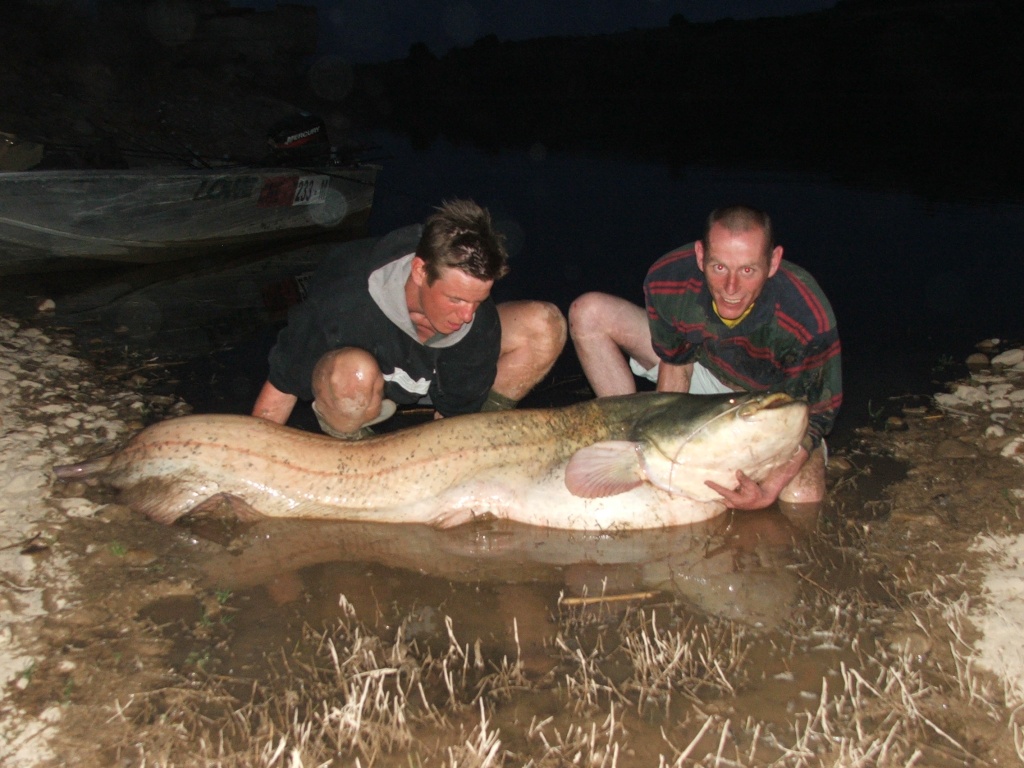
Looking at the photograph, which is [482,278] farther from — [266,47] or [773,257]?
[266,47]

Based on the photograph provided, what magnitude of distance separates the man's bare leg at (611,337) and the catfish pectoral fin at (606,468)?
4.24ft

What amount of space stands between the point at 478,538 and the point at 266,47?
43036 millimetres

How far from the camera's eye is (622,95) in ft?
194

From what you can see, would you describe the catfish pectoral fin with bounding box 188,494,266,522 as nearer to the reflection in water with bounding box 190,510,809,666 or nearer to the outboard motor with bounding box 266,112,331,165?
the reflection in water with bounding box 190,510,809,666

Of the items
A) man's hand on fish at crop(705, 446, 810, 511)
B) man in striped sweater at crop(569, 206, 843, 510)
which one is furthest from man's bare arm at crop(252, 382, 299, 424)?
man's hand on fish at crop(705, 446, 810, 511)

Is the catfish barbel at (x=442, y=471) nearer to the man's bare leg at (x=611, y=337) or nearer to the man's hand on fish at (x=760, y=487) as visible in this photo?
the man's hand on fish at (x=760, y=487)

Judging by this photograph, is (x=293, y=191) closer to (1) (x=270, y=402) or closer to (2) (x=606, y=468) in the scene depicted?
(1) (x=270, y=402)

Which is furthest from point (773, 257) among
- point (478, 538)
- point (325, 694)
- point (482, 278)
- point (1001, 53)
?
point (1001, 53)

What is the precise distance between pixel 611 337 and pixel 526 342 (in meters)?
0.58

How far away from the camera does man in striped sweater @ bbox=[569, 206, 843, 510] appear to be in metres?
3.92

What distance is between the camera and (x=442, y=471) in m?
4.03

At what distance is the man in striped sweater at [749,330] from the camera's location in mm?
3920

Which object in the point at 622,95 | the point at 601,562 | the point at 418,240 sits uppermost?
the point at 622,95

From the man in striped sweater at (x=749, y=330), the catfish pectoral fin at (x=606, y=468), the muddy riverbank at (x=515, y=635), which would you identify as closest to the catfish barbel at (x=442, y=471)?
the catfish pectoral fin at (x=606, y=468)
